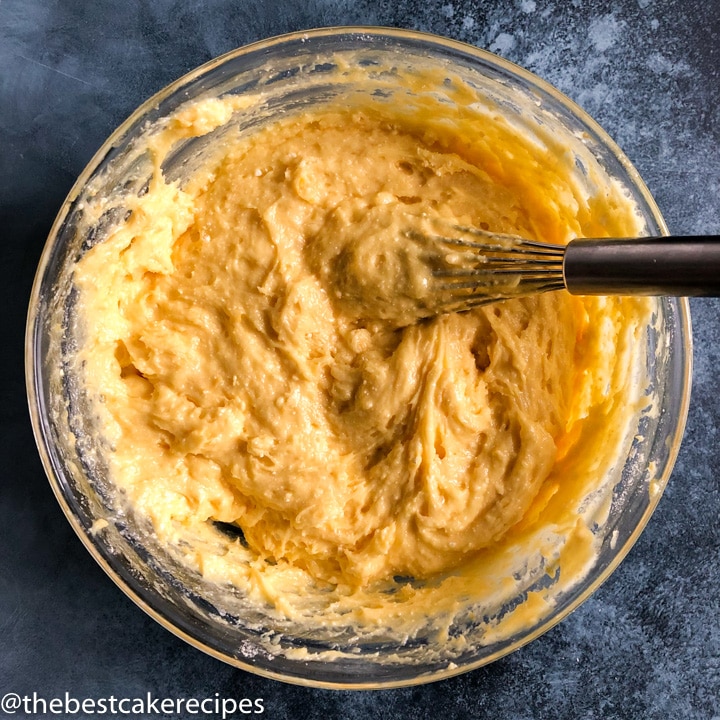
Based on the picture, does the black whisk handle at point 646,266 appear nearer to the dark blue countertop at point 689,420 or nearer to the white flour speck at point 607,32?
the dark blue countertop at point 689,420

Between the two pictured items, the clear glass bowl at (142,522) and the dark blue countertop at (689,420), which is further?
the dark blue countertop at (689,420)

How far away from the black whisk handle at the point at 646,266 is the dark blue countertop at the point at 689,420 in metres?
0.79

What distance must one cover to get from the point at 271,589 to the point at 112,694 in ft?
2.13

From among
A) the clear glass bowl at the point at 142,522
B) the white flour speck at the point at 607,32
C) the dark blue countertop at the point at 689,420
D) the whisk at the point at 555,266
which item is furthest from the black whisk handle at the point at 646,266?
the white flour speck at the point at 607,32

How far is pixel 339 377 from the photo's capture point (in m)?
2.14

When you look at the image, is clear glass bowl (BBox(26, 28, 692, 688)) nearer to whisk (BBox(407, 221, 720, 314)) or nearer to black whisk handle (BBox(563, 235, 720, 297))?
whisk (BBox(407, 221, 720, 314))

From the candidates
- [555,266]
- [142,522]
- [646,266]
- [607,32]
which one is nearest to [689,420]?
[555,266]

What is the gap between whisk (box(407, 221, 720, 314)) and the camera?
150cm

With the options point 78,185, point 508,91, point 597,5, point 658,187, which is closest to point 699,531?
point 658,187

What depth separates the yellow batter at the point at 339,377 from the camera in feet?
6.86

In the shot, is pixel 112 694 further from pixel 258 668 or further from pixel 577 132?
pixel 577 132

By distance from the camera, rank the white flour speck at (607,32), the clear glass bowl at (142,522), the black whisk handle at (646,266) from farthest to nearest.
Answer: the white flour speck at (607,32) → the clear glass bowl at (142,522) → the black whisk handle at (646,266)

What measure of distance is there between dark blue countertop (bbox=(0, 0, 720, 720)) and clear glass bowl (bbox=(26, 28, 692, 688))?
0.26 metres

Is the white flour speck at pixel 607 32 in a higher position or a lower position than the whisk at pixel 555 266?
higher
